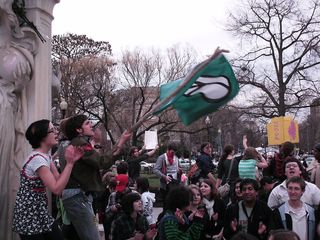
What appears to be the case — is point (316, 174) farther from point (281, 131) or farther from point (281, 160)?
point (281, 131)

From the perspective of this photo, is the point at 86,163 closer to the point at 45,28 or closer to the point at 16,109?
the point at 16,109

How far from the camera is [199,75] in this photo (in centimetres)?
495

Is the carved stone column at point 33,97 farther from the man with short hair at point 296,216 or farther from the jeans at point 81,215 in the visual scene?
the man with short hair at point 296,216

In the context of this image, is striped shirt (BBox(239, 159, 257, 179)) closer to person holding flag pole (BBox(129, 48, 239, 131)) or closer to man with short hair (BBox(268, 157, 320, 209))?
man with short hair (BBox(268, 157, 320, 209))

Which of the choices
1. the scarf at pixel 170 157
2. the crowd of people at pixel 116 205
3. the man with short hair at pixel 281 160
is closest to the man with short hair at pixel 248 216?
the crowd of people at pixel 116 205

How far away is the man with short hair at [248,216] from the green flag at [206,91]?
121 centimetres

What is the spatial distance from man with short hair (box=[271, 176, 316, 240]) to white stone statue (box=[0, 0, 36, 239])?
2894 millimetres

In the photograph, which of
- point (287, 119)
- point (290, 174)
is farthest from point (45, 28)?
point (287, 119)

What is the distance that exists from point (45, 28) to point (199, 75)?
6.68ft

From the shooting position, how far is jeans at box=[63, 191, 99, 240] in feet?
16.2

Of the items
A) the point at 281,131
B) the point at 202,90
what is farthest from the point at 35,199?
the point at 281,131

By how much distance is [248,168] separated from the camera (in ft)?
29.7

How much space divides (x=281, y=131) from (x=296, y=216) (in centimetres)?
1006

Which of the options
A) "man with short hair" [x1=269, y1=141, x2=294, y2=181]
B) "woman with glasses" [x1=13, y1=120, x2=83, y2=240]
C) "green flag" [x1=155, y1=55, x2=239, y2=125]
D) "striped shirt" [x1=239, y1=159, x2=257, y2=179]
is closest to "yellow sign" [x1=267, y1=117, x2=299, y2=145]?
"striped shirt" [x1=239, y1=159, x2=257, y2=179]
